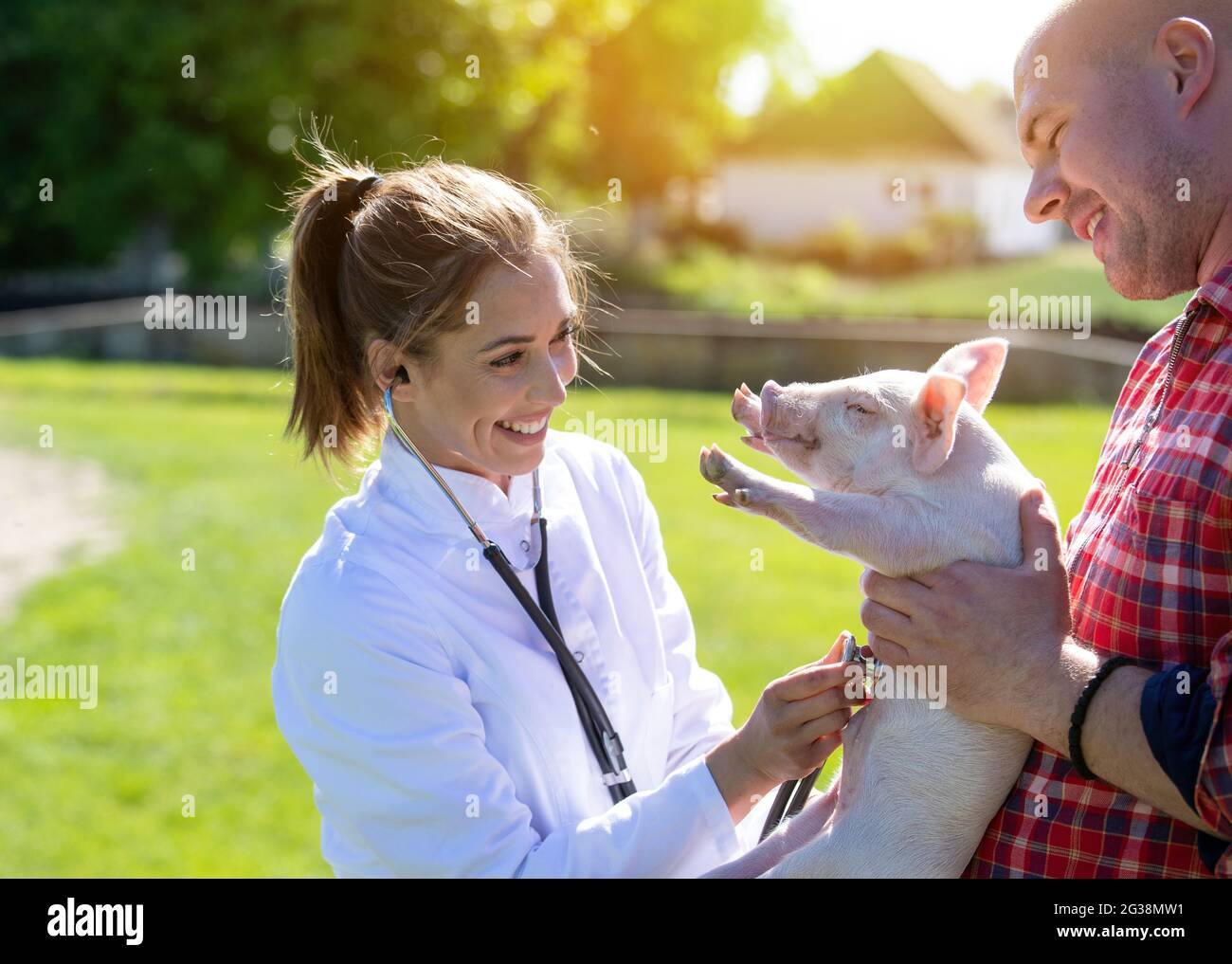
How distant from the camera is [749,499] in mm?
2475

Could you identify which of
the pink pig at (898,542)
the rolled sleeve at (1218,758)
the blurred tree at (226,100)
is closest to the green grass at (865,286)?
the blurred tree at (226,100)

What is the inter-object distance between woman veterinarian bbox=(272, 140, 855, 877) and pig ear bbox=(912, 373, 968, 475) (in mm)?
490

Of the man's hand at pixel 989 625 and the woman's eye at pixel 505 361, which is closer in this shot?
the man's hand at pixel 989 625

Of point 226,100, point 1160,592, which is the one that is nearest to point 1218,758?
point 1160,592

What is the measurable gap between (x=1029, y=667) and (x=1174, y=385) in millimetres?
593

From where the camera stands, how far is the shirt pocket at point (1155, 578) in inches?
80.3

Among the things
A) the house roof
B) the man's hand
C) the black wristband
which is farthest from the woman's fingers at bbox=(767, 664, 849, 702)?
the house roof

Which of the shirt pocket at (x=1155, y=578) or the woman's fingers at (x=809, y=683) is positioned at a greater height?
the shirt pocket at (x=1155, y=578)

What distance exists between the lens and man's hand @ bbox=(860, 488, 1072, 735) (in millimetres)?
2119

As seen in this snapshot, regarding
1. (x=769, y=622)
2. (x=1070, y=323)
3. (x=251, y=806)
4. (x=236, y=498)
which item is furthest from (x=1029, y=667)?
(x=1070, y=323)

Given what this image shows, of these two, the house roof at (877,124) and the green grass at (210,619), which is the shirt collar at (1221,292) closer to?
the green grass at (210,619)

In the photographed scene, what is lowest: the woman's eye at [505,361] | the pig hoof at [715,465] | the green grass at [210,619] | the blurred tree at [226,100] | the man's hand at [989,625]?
the green grass at [210,619]

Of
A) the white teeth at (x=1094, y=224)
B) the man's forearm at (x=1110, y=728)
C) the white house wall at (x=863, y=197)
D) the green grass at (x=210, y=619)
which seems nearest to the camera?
the man's forearm at (x=1110, y=728)
